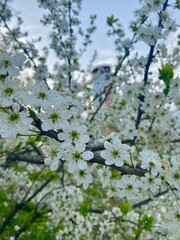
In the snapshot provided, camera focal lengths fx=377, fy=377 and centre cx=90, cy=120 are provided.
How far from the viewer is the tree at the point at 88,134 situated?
1.91 metres

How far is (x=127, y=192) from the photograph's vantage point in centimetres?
241

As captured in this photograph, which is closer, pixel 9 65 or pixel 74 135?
pixel 9 65

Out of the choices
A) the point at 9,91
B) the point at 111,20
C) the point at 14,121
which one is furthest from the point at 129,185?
the point at 111,20

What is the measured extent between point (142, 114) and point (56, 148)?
3183 mm

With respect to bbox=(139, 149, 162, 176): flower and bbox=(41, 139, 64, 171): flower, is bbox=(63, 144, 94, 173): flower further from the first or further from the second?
bbox=(139, 149, 162, 176): flower

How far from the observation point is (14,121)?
1.84m

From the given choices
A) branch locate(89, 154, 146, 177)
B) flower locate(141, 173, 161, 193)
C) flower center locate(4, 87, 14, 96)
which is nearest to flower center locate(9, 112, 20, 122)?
flower center locate(4, 87, 14, 96)

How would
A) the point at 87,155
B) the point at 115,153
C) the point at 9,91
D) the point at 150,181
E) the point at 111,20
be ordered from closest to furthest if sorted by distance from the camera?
1. the point at 9,91
2. the point at 87,155
3. the point at 115,153
4. the point at 150,181
5. the point at 111,20

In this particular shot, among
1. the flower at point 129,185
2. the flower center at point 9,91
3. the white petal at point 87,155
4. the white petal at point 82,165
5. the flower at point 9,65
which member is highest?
the flower at point 9,65

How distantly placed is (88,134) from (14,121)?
7.53ft

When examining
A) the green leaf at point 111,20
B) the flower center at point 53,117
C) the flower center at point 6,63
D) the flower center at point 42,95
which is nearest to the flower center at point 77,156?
the flower center at point 53,117

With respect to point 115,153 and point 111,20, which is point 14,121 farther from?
point 111,20

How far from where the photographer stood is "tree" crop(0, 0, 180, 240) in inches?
75.1

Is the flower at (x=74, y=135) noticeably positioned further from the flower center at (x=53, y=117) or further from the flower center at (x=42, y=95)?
A: the flower center at (x=42, y=95)
